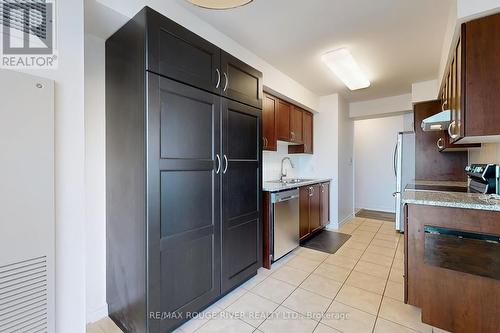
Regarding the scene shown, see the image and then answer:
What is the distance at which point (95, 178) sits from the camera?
1.82 metres

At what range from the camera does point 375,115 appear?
4582mm

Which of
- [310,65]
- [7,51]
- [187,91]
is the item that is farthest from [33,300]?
[310,65]

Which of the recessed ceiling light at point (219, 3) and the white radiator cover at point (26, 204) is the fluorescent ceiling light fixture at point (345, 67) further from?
the white radiator cover at point (26, 204)

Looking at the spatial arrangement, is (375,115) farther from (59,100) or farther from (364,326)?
(59,100)

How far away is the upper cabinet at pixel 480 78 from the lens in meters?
1.47

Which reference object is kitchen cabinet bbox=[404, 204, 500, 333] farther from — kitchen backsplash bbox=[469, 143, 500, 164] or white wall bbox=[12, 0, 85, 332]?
white wall bbox=[12, 0, 85, 332]

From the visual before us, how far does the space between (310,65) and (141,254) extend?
290cm

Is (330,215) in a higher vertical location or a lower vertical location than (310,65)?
lower

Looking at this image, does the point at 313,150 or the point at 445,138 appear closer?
the point at 445,138

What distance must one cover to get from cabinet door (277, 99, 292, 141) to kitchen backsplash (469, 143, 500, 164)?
7.32 ft

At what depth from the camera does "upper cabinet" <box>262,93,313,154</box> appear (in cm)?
312

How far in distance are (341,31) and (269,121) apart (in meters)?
1.32

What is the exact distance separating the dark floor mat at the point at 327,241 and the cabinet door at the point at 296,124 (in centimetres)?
163

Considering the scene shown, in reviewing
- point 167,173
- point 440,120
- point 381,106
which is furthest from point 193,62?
point 381,106
